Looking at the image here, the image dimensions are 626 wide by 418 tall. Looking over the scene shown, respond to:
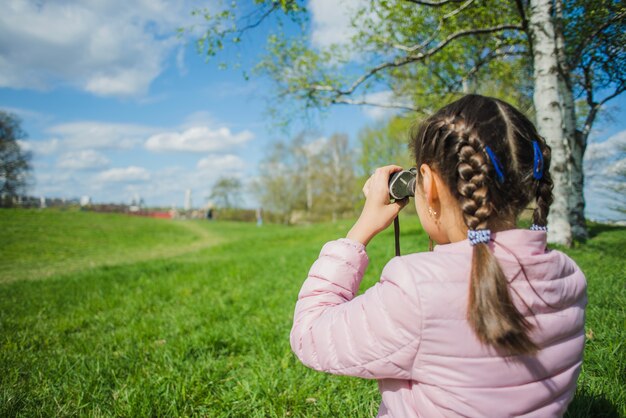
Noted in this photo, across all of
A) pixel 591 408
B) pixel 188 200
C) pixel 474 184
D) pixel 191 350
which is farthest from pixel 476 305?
pixel 188 200

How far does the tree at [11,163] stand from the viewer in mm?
33031

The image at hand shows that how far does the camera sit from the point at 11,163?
1341 inches

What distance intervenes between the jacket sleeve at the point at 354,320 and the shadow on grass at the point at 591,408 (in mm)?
1550

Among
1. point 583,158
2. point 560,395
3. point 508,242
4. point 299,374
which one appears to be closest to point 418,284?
point 508,242

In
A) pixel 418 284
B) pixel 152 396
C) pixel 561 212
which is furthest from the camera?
pixel 561 212

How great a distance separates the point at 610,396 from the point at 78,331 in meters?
5.49

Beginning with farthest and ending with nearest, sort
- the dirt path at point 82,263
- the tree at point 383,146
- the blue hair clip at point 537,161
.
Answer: the tree at point 383,146 < the dirt path at point 82,263 < the blue hair clip at point 537,161

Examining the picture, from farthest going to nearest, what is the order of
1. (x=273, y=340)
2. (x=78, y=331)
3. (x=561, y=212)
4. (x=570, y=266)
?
(x=561, y=212) < (x=78, y=331) < (x=273, y=340) < (x=570, y=266)

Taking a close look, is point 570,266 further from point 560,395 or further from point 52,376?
point 52,376

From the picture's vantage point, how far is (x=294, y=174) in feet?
158

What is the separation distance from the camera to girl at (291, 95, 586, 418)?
3.35 ft

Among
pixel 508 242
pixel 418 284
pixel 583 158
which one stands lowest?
pixel 418 284

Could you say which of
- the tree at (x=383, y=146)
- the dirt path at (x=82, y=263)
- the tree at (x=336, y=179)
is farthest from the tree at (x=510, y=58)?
the tree at (x=336, y=179)

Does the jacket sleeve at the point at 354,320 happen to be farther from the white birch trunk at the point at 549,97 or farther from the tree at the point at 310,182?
the tree at the point at 310,182
